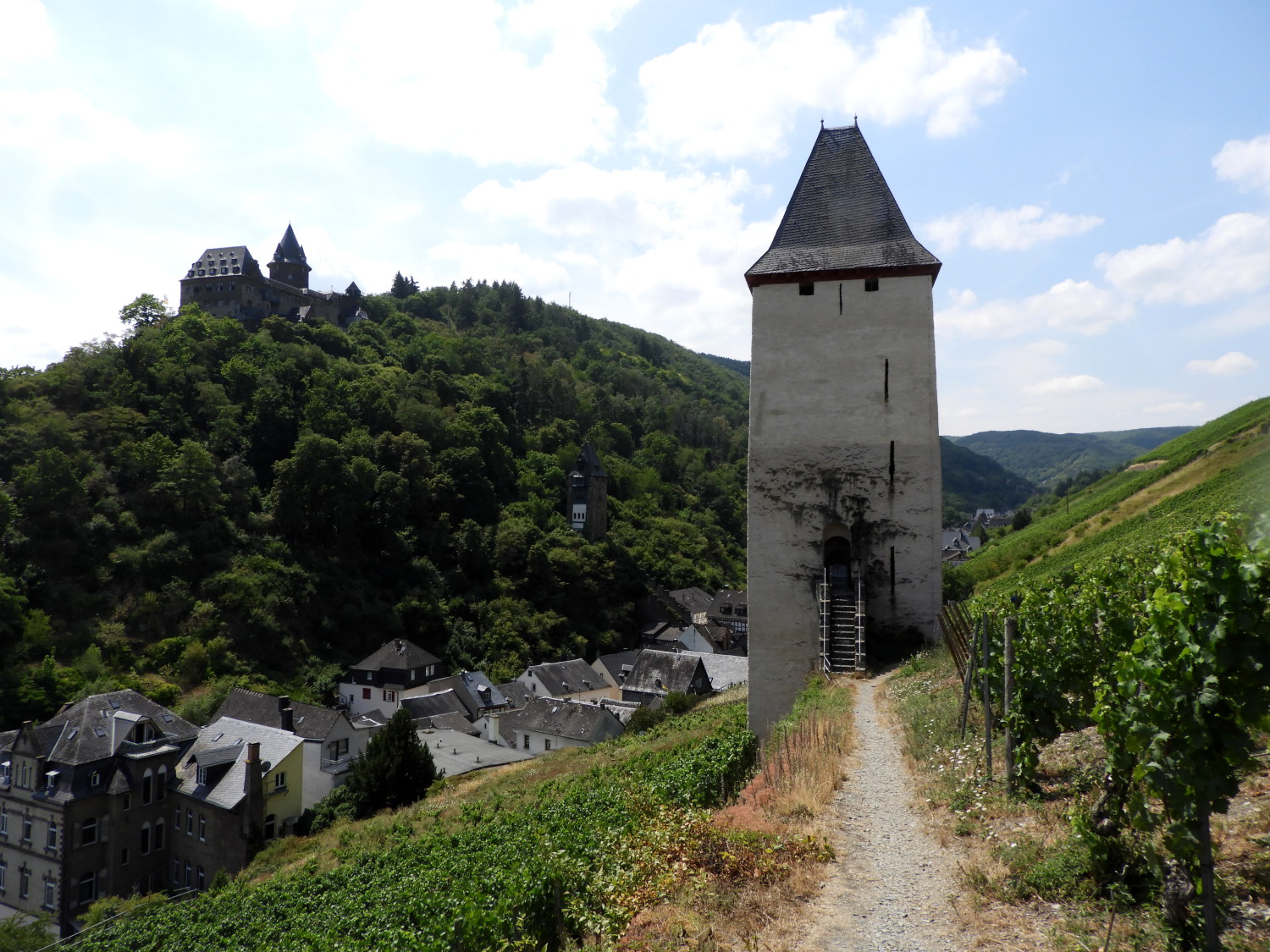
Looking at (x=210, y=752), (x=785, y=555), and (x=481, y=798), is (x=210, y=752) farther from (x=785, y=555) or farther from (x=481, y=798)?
(x=785, y=555)

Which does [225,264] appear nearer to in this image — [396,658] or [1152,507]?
[396,658]

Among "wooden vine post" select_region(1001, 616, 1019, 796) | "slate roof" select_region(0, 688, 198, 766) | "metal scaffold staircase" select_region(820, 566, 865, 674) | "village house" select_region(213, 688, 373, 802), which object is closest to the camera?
"wooden vine post" select_region(1001, 616, 1019, 796)

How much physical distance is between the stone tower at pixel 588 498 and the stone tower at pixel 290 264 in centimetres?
4238

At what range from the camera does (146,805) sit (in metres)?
25.2

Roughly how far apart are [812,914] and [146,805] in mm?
28562

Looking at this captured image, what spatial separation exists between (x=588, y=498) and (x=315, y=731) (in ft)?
149

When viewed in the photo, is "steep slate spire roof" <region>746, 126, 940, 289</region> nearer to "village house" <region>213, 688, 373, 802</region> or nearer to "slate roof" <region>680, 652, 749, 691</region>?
"village house" <region>213, 688, 373, 802</region>

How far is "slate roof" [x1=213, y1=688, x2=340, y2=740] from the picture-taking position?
29.3 m

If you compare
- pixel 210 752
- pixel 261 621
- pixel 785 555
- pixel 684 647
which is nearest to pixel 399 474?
pixel 261 621

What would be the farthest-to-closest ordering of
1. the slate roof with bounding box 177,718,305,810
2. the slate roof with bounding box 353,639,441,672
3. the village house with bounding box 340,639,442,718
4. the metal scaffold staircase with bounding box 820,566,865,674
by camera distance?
the slate roof with bounding box 353,639,441,672
the village house with bounding box 340,639,442,718
the slate roof with bounding box 177,718,305,810
the metal scaffold staircase with bounding box 820,566,865,674

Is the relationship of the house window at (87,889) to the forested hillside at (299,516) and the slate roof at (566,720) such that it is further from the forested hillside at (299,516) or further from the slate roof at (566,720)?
the slate roof at (566,720)

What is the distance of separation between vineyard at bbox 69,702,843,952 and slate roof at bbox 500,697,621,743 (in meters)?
16.7

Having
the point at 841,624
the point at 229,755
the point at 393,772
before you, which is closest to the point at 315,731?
the point at 229,755

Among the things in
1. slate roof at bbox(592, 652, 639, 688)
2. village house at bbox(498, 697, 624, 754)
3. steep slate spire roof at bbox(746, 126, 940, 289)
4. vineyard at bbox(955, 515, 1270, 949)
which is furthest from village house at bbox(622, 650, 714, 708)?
vineyard at bbox(955, 515, 1270, 949)
